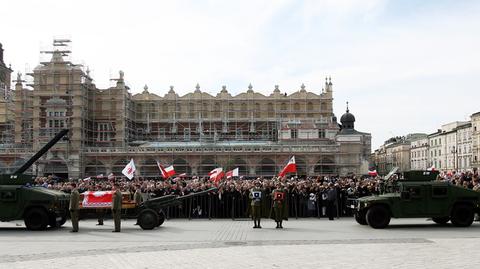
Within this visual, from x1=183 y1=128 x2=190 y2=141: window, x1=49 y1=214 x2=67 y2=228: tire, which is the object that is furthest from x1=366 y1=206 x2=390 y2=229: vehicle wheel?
x1=183 y1=128 x2=190 y2=141: window

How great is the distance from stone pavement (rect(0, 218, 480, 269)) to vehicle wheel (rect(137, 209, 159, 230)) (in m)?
0.48

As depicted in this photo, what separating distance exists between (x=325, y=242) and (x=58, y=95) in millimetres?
62554

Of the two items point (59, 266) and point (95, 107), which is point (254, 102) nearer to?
point (95, 107)

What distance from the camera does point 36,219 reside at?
875 inches

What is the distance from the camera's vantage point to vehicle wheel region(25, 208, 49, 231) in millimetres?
22172

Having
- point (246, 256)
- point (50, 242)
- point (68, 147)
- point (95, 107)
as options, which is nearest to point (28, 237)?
point (50, 242)

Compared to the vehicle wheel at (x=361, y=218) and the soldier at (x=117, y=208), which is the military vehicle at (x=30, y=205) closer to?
the soldier at (x=117, y=208)

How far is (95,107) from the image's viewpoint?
78.8 m

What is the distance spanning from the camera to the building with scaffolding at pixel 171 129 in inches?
2884

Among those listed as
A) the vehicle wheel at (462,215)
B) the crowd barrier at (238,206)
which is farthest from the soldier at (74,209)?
the vehicle wheel at (462,215)

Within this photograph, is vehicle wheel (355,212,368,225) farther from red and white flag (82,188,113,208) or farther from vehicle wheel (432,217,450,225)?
red and white flag (82,188,113,208)

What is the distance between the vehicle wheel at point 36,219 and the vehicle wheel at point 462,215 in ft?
47.3

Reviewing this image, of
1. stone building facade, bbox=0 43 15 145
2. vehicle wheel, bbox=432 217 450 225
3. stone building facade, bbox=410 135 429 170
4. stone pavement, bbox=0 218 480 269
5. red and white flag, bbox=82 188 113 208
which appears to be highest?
stone building facade, bbox=0 43 15 145

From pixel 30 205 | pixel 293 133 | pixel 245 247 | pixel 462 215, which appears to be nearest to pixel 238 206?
pixel 30 205
